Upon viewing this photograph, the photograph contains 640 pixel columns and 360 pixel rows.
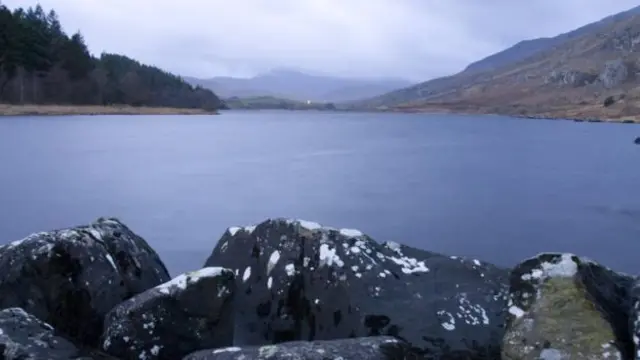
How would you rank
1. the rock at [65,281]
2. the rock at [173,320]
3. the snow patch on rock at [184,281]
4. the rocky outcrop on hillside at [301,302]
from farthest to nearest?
the rock at [65,281] → the snow patch on rock at [184,281] → the rock at [173,320] → the rocky outcrop on hillside at [301,302]

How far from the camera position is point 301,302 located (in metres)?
6.19

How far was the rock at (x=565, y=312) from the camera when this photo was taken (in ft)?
14.9

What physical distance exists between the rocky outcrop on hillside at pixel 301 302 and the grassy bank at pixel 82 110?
203 ft

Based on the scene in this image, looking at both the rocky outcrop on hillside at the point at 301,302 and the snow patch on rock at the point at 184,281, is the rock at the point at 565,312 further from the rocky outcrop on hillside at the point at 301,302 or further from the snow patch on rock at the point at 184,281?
the snow patch on rock at the point at 184,281

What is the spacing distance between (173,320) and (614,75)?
162654 mm

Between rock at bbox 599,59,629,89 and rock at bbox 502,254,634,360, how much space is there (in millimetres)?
156393

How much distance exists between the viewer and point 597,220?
626 inches

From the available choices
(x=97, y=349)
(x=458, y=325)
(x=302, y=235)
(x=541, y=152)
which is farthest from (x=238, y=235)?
(x=541, y=152)

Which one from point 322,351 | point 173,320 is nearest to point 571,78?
point 173,320

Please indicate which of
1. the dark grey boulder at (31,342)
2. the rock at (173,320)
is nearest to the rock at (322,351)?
the rock at (173,320)

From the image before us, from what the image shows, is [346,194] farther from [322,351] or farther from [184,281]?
[322,351]

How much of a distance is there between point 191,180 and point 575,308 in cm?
1855

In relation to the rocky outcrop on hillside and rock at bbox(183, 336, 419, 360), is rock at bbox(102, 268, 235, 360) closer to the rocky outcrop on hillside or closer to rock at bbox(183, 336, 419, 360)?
the rocky outcrop on hillside

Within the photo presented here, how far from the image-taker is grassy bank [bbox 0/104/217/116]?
6617 centimetres
